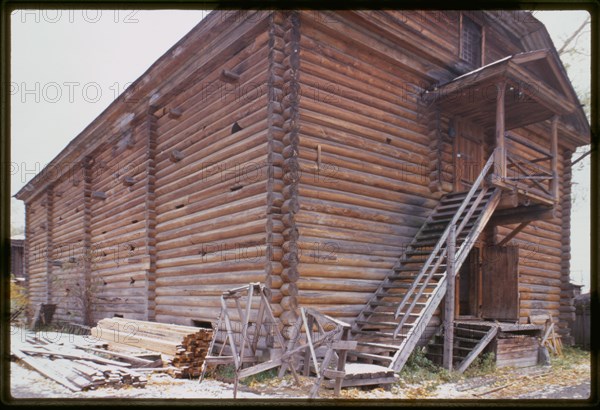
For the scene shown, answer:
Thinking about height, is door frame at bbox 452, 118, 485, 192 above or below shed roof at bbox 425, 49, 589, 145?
below

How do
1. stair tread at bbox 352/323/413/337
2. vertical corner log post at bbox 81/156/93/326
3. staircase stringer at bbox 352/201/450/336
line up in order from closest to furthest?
1. stair tread at bbox 352/323/413/337
2. staircase stringer at bbox 352/201/450/336
3. vertical corner log post at bbox 81/156/93/326

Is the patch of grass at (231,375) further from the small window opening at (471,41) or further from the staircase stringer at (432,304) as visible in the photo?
the small window opening at (471,41)

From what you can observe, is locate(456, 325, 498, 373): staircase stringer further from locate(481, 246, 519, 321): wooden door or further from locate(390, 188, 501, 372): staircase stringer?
locate(481, 246, 519, 321): wooden door

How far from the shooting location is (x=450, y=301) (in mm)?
9914

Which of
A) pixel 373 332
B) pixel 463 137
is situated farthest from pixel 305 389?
pixel 463 137

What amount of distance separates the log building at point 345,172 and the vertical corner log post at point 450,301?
42 millimetres

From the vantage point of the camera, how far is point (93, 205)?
1916 cm

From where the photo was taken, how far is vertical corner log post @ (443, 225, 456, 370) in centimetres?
985

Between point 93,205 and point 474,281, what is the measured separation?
14.1 m

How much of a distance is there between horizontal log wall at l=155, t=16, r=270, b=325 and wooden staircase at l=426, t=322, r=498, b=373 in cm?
452

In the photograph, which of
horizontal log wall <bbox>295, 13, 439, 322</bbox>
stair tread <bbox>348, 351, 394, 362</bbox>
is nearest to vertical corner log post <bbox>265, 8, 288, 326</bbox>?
horizontal log wall <bbox>295, 13, 439, 322</bbox>

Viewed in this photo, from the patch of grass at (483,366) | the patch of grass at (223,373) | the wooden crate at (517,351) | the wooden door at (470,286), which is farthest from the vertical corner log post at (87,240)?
the wooden crate at (517,351)

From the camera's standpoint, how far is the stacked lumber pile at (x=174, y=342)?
364 inches

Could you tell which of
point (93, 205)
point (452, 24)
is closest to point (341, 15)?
point (452, 24)
